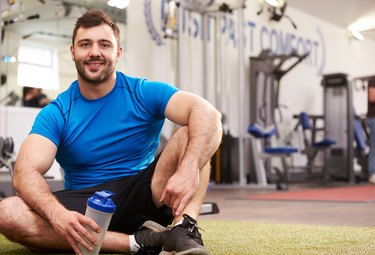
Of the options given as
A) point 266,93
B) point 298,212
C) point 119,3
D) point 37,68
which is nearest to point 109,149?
point 298,212

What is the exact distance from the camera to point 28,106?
4941mm

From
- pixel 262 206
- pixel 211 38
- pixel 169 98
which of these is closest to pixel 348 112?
pixel 211 38

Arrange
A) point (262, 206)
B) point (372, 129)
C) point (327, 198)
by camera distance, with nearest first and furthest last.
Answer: point (262, 206) → point (327, 198) → point (372, 129)

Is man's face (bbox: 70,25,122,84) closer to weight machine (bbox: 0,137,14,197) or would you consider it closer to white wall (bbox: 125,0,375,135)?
weight machine (bbox: 0,137,14,197)

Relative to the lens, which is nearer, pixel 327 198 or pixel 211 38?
pixel 327 198

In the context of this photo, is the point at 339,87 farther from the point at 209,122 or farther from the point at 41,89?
the point at 209,122

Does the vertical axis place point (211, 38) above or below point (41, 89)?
above

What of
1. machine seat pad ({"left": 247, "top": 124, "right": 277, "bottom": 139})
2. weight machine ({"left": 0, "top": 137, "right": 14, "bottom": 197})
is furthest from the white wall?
weight machine ({"left": 0, "top": 137, "right": 14, "bottom": 197})

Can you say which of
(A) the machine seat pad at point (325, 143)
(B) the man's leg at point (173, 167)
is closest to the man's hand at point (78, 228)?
(B) the man's leg at point (173, 167)

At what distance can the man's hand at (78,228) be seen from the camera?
1.44 m

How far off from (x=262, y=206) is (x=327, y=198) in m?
0.84

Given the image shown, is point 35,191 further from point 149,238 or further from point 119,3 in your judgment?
point 119,3

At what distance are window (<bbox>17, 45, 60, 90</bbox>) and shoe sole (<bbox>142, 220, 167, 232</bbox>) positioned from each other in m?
3.37

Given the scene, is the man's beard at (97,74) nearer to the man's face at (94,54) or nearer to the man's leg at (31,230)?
the man's face at (94,54)
